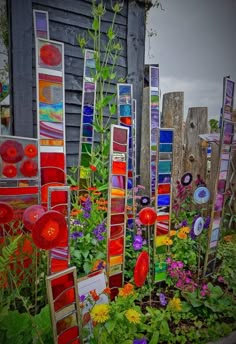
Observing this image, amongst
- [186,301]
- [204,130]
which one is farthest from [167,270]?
[204,130]

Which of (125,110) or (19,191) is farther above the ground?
(125,110)

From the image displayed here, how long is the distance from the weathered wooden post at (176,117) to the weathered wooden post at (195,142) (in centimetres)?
13

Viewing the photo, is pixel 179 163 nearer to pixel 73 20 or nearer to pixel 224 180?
pixel 224 180

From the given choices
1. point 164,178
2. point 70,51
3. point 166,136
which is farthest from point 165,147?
point 70,51

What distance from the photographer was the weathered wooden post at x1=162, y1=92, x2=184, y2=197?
7.57 ft

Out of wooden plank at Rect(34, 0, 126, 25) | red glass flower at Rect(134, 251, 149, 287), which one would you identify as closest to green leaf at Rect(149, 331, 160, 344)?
Result: red glass flower at Rect(134, 251, 149, 287)

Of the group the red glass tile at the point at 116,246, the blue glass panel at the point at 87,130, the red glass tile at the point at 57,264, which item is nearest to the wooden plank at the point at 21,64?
the blue glass panel at the point at 87,130

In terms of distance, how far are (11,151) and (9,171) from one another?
10 centimetres

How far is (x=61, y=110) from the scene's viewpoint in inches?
49.6

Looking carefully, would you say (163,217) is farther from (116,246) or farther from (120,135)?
(120,135)

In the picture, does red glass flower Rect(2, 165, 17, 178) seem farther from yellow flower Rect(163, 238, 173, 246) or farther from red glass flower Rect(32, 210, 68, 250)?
yellow flower Rect(163, 238, 173, 246)

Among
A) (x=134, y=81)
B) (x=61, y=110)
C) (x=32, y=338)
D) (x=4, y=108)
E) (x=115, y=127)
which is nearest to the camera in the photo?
(x=32, y=338)

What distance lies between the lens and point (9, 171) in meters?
1.09

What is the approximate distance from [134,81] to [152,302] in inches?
85.4
